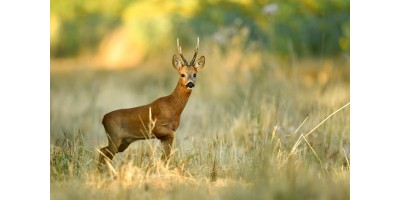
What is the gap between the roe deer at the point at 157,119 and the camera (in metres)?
6.29

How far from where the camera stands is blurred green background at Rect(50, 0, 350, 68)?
14328 millimetres

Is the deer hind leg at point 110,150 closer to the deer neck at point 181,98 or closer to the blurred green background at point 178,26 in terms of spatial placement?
the deer neck at point 181,98

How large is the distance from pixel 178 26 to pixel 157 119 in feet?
27.8

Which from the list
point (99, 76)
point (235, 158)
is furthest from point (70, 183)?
point (99, 76)

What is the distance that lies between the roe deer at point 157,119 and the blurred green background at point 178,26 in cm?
700

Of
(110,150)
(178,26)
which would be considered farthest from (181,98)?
(178,26)

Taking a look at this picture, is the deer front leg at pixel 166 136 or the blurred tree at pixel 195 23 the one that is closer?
the deer front leg at pixel 166 136

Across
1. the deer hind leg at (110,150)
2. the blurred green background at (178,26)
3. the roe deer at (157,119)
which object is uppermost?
the blurred green background at (178,26)

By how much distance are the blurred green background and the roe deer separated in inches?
276

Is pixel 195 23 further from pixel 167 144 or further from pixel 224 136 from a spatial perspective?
pixel 167 144

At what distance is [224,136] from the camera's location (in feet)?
25.8

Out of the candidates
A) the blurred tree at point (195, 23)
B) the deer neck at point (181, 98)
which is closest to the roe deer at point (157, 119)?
the deer neck at point (181, 98)

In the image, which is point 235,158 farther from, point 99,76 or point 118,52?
point 118,52
